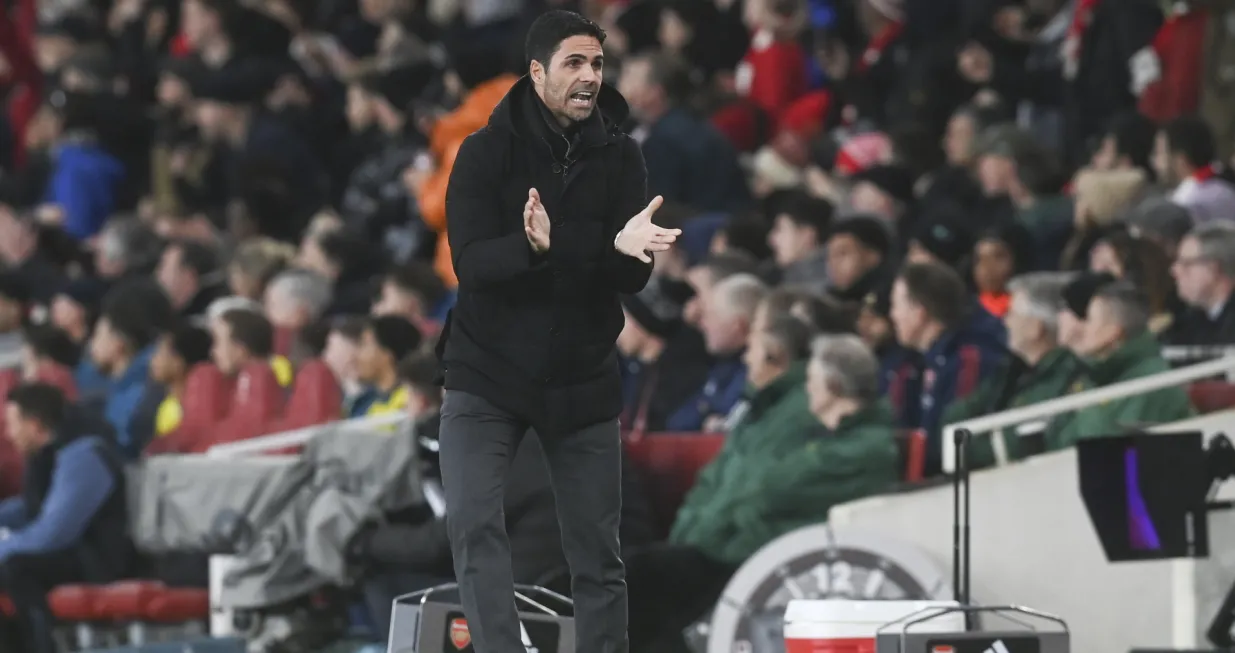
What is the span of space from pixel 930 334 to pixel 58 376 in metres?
5.31

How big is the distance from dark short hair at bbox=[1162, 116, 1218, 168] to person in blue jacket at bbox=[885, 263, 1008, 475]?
6.13 feet

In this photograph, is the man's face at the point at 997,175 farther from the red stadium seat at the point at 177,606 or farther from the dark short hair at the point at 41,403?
the dark short hair at the point at 41,403

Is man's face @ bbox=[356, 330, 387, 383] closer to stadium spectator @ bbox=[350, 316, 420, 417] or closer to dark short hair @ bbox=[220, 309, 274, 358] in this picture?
stadium spectator @ bbox=[350, 316, 420, 417]

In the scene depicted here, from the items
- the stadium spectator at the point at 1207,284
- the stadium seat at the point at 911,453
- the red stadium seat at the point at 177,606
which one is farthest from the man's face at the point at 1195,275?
the red stadium seat at the point at 177,606

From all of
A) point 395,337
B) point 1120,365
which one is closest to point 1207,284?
point 1120,365

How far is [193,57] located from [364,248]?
12.8 feet

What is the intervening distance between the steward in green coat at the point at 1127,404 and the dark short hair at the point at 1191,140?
261 centimetres

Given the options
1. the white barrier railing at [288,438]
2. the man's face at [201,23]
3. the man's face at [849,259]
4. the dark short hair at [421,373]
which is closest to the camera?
the dark short hair at [421,373]

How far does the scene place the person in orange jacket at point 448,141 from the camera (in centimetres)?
1318

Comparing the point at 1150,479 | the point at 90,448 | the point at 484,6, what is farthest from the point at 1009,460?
the point at 484,6

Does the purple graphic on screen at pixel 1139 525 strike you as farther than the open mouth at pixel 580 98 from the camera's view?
Yes

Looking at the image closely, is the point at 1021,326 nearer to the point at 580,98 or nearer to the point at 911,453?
the point at 911,453

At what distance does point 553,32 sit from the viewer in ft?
20.2

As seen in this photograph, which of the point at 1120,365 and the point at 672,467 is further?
the point at 672,467
